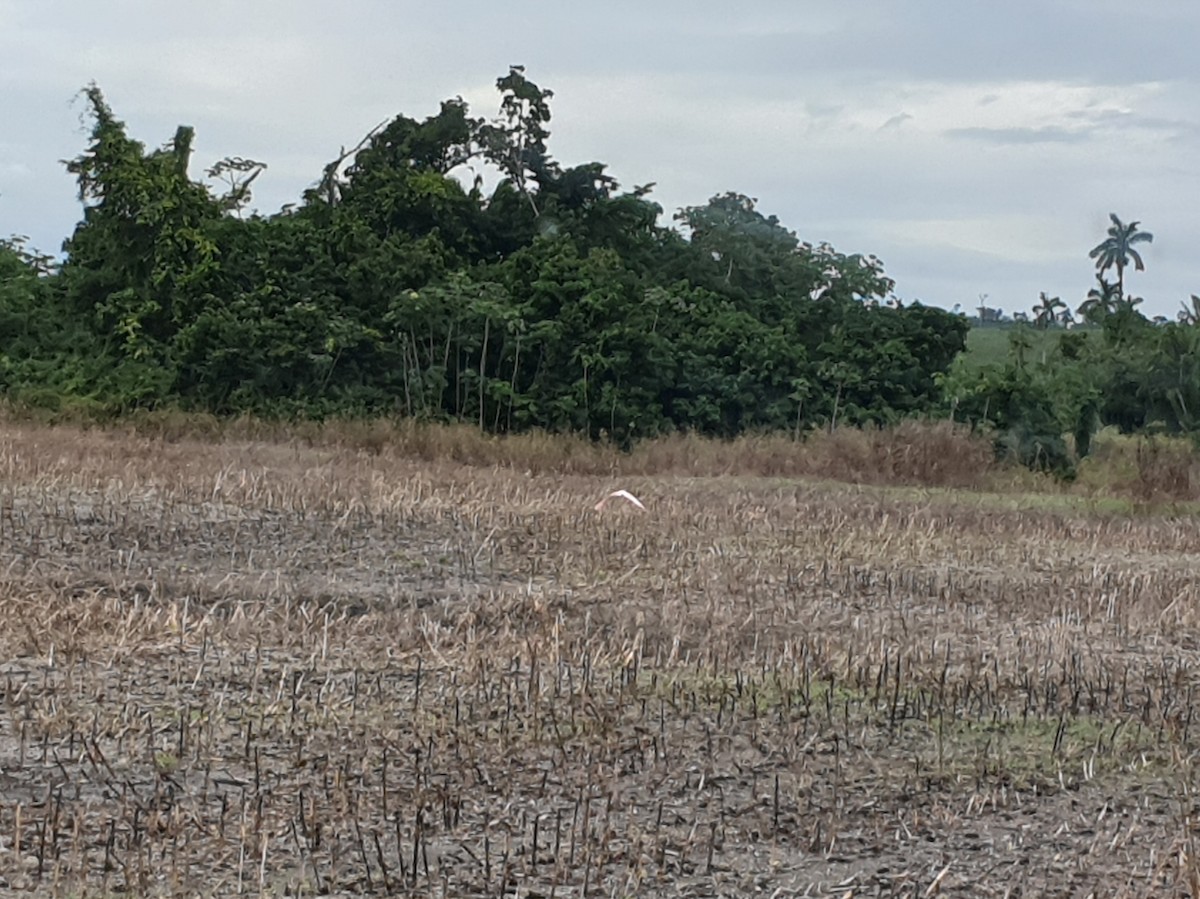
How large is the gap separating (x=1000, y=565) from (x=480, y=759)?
6.75 metres

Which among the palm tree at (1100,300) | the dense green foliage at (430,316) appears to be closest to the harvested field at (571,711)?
the dense green foliage at (430,316)

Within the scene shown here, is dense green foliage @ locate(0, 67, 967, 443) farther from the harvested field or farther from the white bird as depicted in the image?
the harvested field

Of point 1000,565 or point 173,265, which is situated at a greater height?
point 173,265

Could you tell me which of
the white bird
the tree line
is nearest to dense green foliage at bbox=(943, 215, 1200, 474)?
the tree line

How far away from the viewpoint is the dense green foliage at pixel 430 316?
71.9ft

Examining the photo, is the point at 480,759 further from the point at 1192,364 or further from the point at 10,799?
the point at 1192,364

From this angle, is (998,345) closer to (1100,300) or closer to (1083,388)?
(1100,300)

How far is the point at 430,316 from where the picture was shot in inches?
865

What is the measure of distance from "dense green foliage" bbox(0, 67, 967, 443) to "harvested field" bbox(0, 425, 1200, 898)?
415 inches

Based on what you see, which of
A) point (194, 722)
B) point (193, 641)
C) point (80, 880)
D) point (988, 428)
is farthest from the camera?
point (988, 428)

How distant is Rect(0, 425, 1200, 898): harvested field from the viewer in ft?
13.9

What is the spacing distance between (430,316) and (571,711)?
16.5 m

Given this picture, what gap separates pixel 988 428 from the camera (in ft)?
72.2

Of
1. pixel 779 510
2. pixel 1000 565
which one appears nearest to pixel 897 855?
pixel 1000 565
